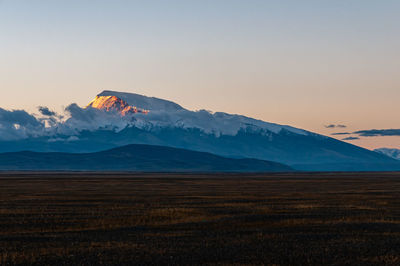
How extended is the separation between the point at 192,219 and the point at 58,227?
33.1 feet

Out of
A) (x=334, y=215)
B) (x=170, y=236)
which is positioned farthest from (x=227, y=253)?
(x=334, y=215)

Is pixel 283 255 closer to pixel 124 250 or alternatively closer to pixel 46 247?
pixel 124 250

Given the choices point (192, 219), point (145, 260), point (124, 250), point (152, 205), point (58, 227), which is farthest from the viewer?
point (152, 205)

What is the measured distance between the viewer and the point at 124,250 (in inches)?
1208

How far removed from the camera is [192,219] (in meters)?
46.4

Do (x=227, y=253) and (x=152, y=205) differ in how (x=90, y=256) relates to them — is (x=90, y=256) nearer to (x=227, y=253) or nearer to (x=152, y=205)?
(x=227, y=253)

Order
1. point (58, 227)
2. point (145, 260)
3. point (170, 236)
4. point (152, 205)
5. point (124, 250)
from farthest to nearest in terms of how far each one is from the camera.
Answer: point (152, 205), point (58, 227), point (170, 236), point (124, 250), point (145, 260)

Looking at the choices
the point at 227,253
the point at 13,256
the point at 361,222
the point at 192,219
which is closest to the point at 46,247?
the point at 13,256

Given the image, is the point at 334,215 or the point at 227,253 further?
the point at 334,215

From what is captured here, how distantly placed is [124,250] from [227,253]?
5045mm

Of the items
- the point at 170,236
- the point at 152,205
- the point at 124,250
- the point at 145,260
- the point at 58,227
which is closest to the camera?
the point at 145,260

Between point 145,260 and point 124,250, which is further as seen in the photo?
point 124,250

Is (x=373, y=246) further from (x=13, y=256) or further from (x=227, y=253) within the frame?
(x=13, y=256)

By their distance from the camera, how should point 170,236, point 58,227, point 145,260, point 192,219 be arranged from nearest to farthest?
point 145,260 → point 170,236 → point 58,227 → point 192,219
